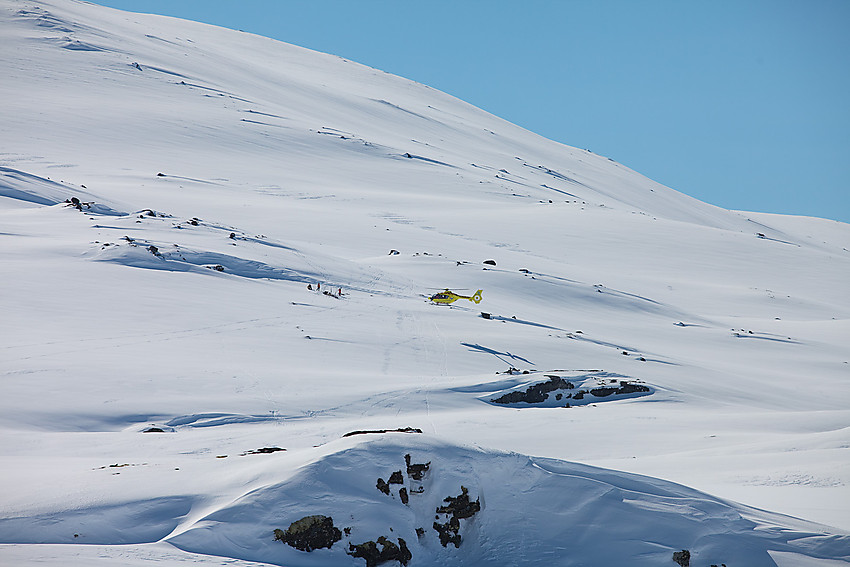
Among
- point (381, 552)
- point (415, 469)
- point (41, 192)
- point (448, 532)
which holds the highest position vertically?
point (41, 192)

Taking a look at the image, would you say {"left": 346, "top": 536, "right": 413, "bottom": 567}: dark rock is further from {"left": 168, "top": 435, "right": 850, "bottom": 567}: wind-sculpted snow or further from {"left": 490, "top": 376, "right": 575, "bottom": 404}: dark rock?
{"left": 490, "top": 376, "right": 575, "bottom": 404}: dark rock

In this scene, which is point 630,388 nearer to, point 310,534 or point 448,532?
point 448,532

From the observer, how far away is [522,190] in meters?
48.3

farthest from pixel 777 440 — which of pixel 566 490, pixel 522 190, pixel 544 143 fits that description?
pixel 544 143

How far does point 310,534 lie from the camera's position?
6.64 metres

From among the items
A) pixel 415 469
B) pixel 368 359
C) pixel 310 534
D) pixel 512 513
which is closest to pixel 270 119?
pixel 368 359

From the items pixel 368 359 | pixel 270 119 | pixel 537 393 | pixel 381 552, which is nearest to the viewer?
pixel 381 552

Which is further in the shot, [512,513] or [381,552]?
[512,513]

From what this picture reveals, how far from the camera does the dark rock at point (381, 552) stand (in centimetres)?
672

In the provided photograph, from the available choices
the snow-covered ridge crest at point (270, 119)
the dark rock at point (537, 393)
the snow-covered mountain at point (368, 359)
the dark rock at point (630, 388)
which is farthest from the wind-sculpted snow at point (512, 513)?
the snow-covered ridge crest at point (270, 119)

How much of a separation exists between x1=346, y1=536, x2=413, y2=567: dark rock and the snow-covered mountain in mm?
28

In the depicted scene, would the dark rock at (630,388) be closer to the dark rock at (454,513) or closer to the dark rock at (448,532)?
the dark rock at (454,513)

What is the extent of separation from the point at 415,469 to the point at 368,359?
9.54m

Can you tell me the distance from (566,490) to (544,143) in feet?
232
